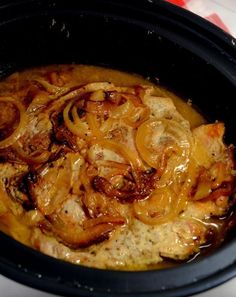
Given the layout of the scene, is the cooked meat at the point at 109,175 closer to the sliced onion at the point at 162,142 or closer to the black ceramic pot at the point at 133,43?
the sliced onion at the point at 162,142

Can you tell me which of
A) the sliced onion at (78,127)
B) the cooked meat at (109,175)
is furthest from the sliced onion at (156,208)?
the sliced onion at (78,127)

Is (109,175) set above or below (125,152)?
below

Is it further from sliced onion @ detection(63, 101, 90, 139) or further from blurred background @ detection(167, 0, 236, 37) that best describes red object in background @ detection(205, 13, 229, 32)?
sliced onion @ detection(63, 101, 90, 139)

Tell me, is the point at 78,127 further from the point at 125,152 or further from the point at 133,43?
the point at 133,43

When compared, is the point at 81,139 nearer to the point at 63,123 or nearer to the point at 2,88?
the point at 63,123

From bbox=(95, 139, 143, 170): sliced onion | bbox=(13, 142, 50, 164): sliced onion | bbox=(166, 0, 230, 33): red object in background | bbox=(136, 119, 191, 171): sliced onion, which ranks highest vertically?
bbox=(166, 0, 230, 33): red object in background

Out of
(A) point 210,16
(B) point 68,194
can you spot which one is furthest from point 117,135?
(A) point 210,16

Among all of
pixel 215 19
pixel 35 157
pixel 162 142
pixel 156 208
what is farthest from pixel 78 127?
pixel 215 19

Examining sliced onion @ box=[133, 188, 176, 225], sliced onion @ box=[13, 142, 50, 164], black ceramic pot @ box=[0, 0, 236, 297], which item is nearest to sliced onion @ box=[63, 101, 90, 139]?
sliced onion @ box=[13, 142, 50, 164]
